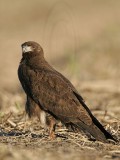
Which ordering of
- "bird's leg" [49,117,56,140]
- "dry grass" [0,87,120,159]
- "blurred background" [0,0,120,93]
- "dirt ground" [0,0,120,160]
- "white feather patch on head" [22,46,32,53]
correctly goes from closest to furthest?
"dry grass" [0,87,120,159]
"dirt ground" [0,0,120,160]
"bird's leg" [49,117,56,140]
"white feather patch on head" [22,46,32,53]
"blurred background" [0,0,120,93]

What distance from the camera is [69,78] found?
12125 mm

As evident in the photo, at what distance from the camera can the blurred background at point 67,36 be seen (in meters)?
13.2

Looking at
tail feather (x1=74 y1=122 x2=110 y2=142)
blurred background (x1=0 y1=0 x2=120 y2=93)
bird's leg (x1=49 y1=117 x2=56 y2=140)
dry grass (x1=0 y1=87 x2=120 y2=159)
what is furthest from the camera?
blurred background (x1=0 y1=0 x2=120 y2=93)

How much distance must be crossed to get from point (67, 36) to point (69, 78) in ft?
34.1

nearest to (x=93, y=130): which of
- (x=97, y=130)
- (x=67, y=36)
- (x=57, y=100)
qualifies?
(x=97, y=130)

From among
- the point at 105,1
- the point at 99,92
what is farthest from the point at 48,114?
the point at 105,1

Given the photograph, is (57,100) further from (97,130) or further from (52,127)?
(97,130)

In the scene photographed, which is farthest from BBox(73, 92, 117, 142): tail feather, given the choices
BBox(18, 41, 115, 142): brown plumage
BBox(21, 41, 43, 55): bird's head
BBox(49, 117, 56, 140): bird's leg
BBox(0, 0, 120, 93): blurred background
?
BBox(0, 0, 120, 93): blurred background

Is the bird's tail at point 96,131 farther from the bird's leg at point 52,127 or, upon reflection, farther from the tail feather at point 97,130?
the bird's leg at point 52,127

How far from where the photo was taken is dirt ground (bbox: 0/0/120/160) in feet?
22.5

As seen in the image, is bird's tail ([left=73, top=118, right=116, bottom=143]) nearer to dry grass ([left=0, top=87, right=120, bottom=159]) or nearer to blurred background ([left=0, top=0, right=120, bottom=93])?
dry grass ([left=0, top=87, right=120, bottom=159])

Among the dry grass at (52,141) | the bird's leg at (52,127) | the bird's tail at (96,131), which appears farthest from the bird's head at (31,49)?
the bird's tail at (96,131)

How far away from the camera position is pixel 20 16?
102ft

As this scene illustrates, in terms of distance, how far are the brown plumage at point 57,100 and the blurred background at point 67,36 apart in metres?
3.21
